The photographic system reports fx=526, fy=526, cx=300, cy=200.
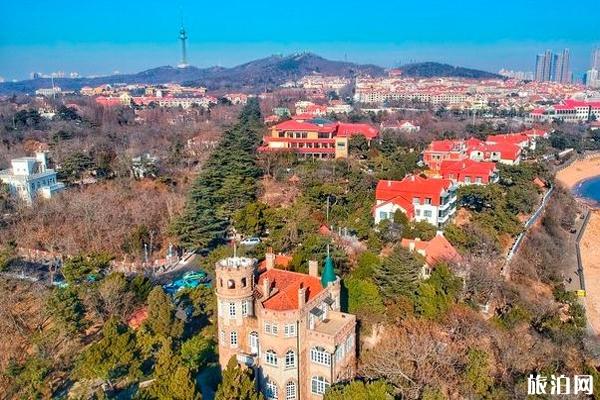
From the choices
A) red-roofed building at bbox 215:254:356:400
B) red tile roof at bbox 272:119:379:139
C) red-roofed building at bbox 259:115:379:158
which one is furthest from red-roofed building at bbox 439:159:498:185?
red-roofed building at bbox 215:254:356:400

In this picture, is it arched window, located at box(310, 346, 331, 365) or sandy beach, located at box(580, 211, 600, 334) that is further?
sandy beach, located at box(580, 211, 600, 334)

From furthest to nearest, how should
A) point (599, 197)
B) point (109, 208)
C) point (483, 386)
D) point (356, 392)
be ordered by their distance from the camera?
point (599, 197) → point (109, 208) → point (483, 386) → point (356, 392)

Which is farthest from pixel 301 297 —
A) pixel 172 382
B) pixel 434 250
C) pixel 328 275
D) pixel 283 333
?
pixel 434 250

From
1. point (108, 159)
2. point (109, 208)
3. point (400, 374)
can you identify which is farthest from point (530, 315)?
point (108, 159)

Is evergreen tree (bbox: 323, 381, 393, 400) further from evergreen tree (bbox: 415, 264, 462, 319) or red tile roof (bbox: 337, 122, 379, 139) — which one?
red tile roof (bbox: 337, 122, 379, 139)

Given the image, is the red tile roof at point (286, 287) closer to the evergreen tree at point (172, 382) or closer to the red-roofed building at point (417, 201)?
the evergreen tree at point (172, 382)

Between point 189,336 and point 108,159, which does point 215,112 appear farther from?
point 189,336

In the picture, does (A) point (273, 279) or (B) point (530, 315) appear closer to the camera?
(A) point (273, 279)
